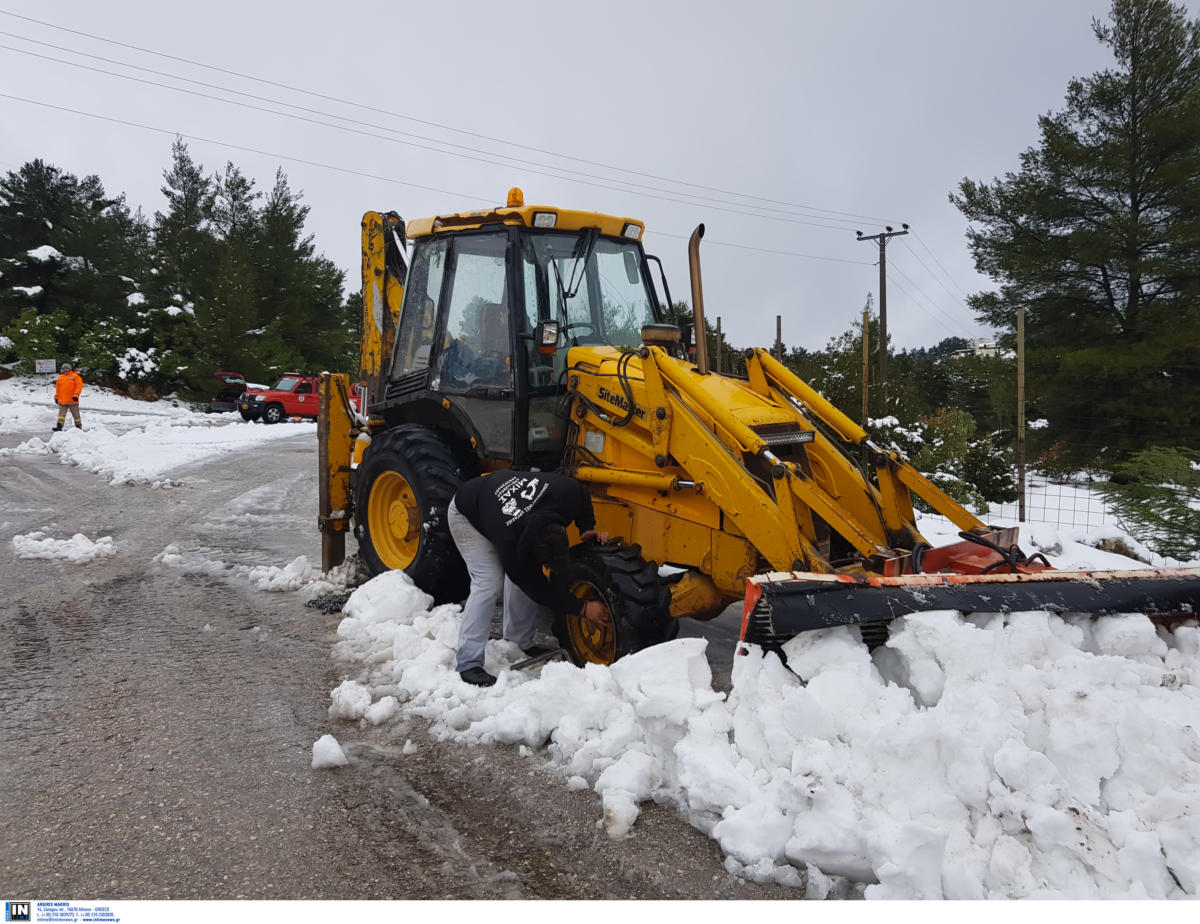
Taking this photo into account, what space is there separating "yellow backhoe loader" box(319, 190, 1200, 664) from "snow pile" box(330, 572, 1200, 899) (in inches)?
8.9

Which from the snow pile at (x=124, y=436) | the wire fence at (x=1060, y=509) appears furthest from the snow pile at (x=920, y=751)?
the snow pile at (x=124, y=436)

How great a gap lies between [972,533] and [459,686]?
9.02ft

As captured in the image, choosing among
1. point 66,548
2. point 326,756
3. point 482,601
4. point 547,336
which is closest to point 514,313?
point 547,336

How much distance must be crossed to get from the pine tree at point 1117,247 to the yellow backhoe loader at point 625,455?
416 inches

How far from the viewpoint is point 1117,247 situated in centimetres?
1431

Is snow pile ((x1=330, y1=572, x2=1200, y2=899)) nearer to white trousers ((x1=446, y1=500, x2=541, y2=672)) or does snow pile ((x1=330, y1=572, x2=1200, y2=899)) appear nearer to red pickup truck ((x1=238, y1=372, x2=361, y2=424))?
white trousers ((x1=446, y1=500, x2=541, y2=672))

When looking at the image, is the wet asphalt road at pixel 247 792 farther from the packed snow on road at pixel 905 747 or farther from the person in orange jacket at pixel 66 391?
the person in orange jacket at pixel 66 391

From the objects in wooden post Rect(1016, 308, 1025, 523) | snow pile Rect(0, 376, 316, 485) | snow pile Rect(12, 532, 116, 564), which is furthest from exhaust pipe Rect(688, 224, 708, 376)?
snow pile Rect(0, 376, 316, 485)

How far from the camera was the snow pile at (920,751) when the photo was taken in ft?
8.72

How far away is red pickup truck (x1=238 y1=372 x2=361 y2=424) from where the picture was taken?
24.6 metres

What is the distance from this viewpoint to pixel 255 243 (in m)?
36.0

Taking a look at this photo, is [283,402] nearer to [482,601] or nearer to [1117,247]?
[1117,247]

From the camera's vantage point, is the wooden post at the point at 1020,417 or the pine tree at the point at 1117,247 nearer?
the wooden post at the point at 1020,417

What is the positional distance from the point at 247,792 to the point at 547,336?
301 centimetres
